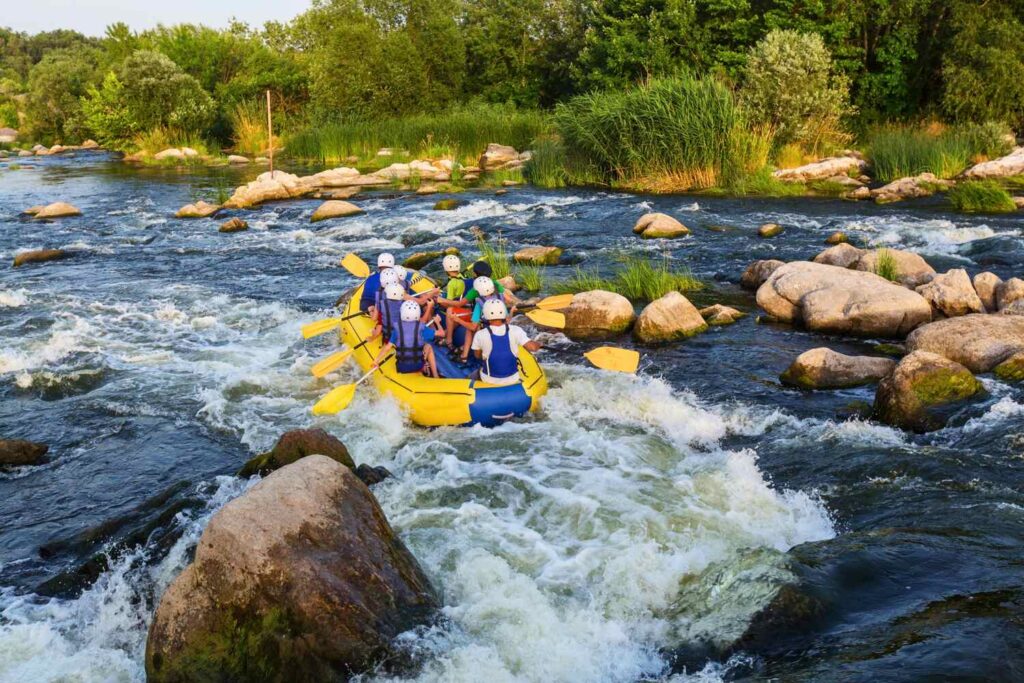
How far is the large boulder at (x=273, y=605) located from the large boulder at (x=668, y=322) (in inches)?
191

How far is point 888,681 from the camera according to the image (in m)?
3.28

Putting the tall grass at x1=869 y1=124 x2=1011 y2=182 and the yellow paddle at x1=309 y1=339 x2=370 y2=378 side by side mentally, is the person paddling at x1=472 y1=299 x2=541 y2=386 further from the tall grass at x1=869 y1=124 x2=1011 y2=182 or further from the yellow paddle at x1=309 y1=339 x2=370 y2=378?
the tall grass at x1=869 y1=124 x2=1011 y2=182

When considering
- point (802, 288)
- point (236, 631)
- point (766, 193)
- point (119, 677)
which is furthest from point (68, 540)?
point (766, 193)

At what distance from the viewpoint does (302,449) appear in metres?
5.42

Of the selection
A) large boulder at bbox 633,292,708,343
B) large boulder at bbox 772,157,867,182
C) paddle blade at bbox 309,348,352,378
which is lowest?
paddle blade at bbox 309,348,352,378

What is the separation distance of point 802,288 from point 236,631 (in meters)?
6.72

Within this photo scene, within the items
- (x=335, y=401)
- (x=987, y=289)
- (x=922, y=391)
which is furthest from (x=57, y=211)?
(x=922, y=391)

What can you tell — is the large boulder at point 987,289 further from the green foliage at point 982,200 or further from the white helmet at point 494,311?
the green foliage at point 982,200

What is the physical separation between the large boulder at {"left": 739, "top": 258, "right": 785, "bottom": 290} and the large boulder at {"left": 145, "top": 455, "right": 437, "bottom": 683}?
22.4ft

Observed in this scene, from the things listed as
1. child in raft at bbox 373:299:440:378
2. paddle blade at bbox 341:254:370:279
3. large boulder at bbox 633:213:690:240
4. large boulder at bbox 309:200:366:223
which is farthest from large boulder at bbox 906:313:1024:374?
large boulder at bbox 309:200:366:223

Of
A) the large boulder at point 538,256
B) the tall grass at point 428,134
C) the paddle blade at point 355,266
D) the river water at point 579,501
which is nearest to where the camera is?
the river water at point 579,501

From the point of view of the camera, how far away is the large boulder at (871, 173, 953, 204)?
1448cm

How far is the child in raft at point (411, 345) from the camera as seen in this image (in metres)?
6.80

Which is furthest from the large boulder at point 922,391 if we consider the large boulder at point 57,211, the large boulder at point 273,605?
the large boulder at point 57,211
